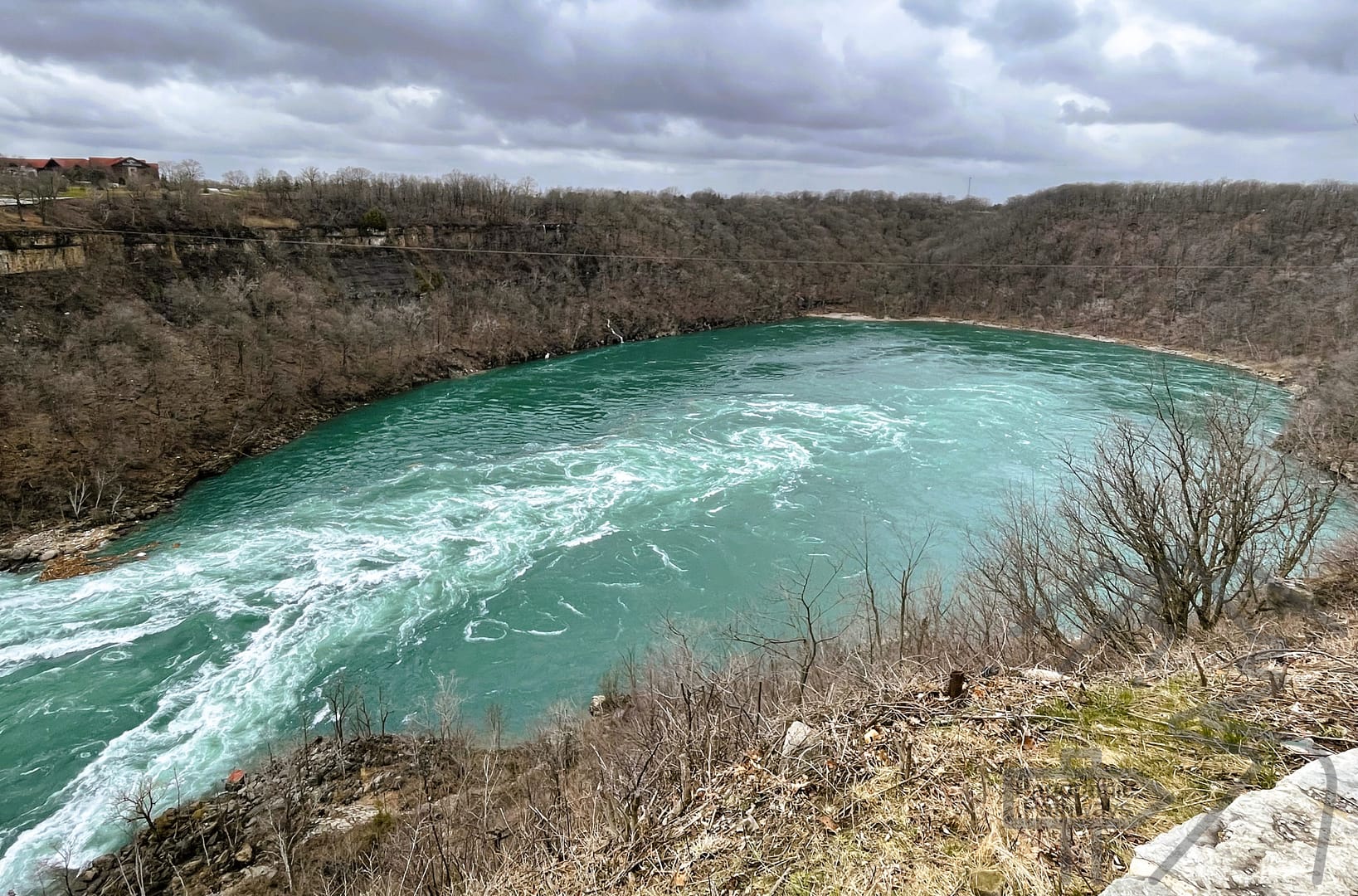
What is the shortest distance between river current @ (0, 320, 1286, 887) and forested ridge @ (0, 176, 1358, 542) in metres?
3.85

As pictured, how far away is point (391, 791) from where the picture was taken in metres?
10.4

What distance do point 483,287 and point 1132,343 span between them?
4802 cm

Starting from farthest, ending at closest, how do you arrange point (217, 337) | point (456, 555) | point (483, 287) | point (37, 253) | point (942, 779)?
1. point (483, 287)
2. point (217, 337)
3. point (37, 253)
4. point (456, 555)
5. point (942, 779)

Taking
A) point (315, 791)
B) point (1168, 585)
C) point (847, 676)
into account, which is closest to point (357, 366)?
point (315, 791)

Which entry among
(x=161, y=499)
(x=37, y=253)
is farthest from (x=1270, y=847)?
(x=37, y=253)

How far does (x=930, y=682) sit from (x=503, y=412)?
29.1 m

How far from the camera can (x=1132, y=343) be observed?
4953cm

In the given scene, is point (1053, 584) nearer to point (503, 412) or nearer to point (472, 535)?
point (472, 535)

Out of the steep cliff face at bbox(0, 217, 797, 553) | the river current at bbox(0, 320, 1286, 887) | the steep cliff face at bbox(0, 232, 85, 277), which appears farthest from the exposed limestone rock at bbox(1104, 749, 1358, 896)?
the steep cliff face at bbox(0, 232, 85, 277)

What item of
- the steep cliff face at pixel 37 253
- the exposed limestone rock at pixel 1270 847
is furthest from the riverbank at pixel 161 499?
the exposed limestone rock at pixel 1270 847

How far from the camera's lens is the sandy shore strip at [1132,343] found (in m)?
37.7

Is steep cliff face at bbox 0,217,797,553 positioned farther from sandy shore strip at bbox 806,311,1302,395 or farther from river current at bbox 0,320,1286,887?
sandy shore strip at bbox 806,311,1302,395

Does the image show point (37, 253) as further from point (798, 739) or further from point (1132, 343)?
point (1132, 343)

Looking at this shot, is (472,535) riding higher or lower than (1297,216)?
lower
